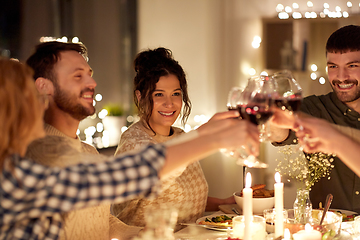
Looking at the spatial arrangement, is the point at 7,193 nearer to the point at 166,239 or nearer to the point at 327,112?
the point at 166,239

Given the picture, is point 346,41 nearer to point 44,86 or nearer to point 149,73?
point 149,73

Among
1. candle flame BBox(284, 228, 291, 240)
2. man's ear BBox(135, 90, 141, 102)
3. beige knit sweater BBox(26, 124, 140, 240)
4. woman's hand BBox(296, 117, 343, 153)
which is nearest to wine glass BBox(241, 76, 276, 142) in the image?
woman's hand BBox(296, 117, 343, 153)

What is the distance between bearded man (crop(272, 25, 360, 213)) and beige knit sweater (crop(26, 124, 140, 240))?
0.94 metres

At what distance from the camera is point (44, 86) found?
154 cm

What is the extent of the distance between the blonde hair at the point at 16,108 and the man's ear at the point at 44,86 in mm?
628

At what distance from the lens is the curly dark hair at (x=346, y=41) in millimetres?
2098

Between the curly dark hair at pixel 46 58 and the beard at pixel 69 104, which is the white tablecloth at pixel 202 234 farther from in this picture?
the curly dark hair at pixel 46 58

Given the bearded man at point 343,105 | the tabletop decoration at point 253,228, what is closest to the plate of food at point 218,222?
the tabletop decoration at point 253,228

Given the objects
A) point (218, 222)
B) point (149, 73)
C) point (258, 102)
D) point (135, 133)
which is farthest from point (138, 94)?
point (258, 102)

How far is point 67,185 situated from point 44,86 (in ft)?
2.52

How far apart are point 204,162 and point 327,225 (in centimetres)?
220

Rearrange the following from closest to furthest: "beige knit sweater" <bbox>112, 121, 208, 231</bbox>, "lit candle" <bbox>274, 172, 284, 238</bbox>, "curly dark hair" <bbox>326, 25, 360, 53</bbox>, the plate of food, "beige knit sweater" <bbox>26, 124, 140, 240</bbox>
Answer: "beige knit sweater" <bbox>26, 124, 140, 240</bbox>
"lit candle" <bbox>274, 172, 284, 238</bbox>
the plate of food
"beige knit sweater" <bbox>112, 121, 208, 231</bbox>
"curly dark hair" <bbox>326, 25, 360, 53</bbox>

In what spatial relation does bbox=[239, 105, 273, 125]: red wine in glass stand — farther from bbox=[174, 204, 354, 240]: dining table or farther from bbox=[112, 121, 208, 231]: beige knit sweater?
bbox=[112, 121, 208, 231]: beige knit sweater

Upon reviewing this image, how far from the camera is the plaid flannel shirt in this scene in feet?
2.85
